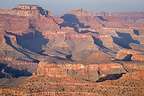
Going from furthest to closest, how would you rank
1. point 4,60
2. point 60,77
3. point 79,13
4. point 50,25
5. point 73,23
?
point 79,13, point 73,23, point 50,25, point 4,60, point 60,77

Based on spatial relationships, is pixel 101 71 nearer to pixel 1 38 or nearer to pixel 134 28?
pixel 1 38

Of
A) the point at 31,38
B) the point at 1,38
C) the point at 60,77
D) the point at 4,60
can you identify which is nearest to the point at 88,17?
the point at 31,38

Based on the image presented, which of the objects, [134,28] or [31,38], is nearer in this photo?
[31,38]

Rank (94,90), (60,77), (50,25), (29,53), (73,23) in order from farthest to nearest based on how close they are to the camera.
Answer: (73,23) → (50,25) → (29,53) → (60,77) → (94,90)

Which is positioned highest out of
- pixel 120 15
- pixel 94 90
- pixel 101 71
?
pixel 94 90

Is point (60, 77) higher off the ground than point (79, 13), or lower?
higher

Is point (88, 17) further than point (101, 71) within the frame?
Yes

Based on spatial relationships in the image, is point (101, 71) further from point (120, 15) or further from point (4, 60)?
point (120, 15)

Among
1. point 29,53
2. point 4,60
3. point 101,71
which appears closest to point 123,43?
point 29,53

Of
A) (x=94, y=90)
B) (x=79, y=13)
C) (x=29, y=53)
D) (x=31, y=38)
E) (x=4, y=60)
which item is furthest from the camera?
(x=79, y=13)
